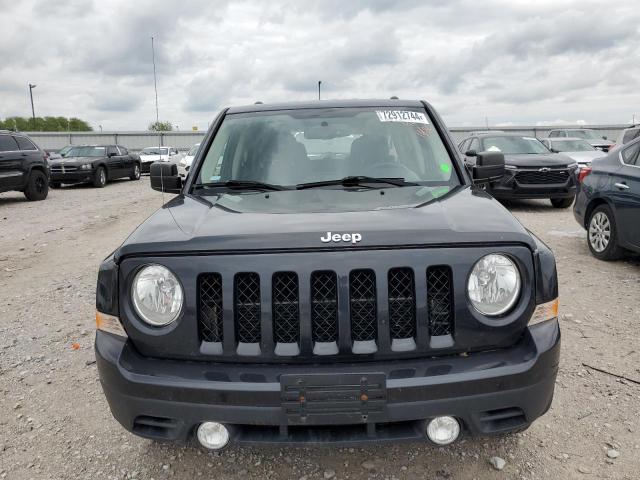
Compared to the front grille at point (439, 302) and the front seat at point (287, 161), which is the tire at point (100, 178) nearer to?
the front seat at point (287, 161)

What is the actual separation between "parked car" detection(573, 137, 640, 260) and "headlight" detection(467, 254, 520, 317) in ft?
14.2

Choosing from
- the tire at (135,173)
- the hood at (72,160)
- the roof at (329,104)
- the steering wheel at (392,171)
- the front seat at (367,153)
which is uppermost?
the roof at (329,104)

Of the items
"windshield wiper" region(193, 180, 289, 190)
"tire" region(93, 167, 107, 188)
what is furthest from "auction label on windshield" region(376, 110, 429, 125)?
A: "tire" region(93, 167, 107, 188)

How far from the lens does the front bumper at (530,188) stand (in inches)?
406

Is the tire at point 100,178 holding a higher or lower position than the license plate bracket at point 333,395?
lower

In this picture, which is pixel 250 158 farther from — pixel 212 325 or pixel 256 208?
pixel 212 325

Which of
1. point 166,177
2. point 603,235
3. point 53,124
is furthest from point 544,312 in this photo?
point 53,124

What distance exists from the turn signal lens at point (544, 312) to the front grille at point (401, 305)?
1.61 ft

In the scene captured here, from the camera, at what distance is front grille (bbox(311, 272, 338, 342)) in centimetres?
199

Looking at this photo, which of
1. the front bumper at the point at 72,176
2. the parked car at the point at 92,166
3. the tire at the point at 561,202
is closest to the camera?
the tire at the point at 561,202

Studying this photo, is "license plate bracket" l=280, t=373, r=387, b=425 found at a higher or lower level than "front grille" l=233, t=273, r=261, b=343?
lower

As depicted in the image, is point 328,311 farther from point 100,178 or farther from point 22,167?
point 100,178

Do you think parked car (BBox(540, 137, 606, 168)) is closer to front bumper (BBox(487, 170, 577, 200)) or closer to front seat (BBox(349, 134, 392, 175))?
front bumper (BBox(487, 170, 577, 200))

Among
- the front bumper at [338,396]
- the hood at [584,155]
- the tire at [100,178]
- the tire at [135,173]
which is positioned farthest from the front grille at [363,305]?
the tire at [135,173]
